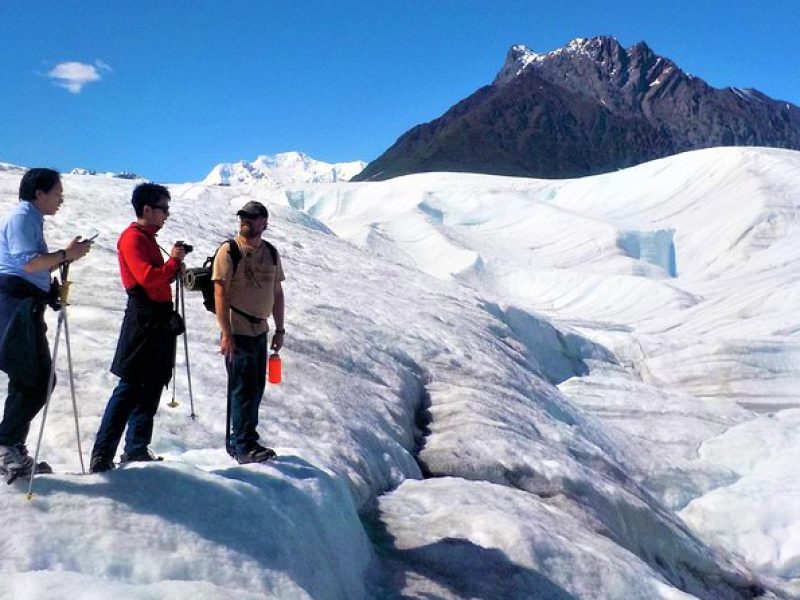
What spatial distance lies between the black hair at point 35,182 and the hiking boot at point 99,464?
5.60ft

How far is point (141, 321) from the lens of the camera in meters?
5.73

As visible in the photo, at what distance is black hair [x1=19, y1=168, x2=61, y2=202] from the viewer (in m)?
5.33

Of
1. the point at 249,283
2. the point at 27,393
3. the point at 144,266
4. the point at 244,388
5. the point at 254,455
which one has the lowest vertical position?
the point at 254,455

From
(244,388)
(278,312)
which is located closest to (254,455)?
(244,388)

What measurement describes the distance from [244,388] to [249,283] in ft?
2.72

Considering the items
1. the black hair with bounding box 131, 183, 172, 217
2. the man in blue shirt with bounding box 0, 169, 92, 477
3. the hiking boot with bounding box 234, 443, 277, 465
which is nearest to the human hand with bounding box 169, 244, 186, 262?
the black hair with bounding box 131, 183, 172, 217

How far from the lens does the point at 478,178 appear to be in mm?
60094

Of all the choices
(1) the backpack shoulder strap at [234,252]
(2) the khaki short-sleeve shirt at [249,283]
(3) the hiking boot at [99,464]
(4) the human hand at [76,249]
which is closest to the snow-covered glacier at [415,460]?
(3) the hiking boot at [99,464]

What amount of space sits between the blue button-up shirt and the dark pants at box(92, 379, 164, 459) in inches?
38.2

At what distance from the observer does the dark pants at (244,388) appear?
6.64 meters

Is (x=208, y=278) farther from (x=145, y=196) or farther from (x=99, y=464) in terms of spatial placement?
(x=99, y=464)

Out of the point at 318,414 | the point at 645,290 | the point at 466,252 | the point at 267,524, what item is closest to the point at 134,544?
the point at 267,524

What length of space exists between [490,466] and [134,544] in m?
5.74

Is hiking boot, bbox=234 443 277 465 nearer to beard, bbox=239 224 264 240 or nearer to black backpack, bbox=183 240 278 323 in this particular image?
black backpack, bbox=183 240 278 323
